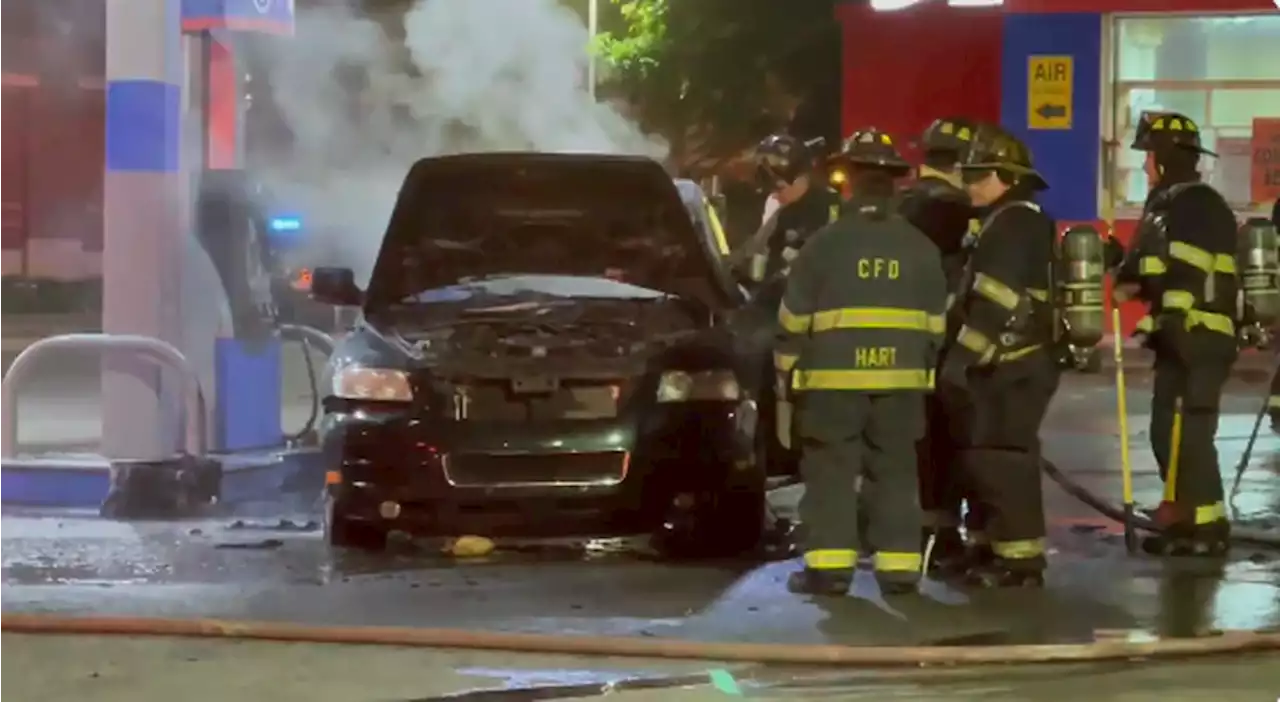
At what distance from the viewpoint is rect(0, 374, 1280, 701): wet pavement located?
612 centimetres

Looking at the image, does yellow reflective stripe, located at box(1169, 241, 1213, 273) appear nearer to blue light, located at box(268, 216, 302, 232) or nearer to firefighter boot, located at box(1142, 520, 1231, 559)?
firefighter boot, located at box(1142, 520, 1231, 559)

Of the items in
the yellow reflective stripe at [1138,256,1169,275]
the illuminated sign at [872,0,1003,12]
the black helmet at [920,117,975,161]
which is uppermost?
the illuminated sign at [872,0,1003,12]

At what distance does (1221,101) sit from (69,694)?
50.3 ft

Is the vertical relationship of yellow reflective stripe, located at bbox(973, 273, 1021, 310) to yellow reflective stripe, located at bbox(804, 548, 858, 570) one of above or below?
above

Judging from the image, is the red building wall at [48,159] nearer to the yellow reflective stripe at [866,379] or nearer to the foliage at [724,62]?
the foliage at [724,62]

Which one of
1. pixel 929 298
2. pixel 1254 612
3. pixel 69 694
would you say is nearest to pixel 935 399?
pixel 929 298

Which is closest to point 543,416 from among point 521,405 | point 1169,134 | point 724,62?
point 521,405

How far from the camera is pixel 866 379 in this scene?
712 centimetres

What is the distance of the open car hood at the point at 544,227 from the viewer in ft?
28.3

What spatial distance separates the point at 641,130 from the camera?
91.5 ft

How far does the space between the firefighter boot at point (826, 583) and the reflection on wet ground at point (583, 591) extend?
68mm

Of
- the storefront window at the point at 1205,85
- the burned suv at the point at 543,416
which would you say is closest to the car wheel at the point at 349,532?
the burned suv at the point at 543,416

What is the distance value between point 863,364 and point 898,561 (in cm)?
79

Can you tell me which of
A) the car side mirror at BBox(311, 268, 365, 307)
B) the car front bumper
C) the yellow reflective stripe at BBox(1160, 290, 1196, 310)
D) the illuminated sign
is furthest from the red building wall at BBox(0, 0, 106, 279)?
the yellow reflective stripe at BBox(1160, 290, 1196, 310)
